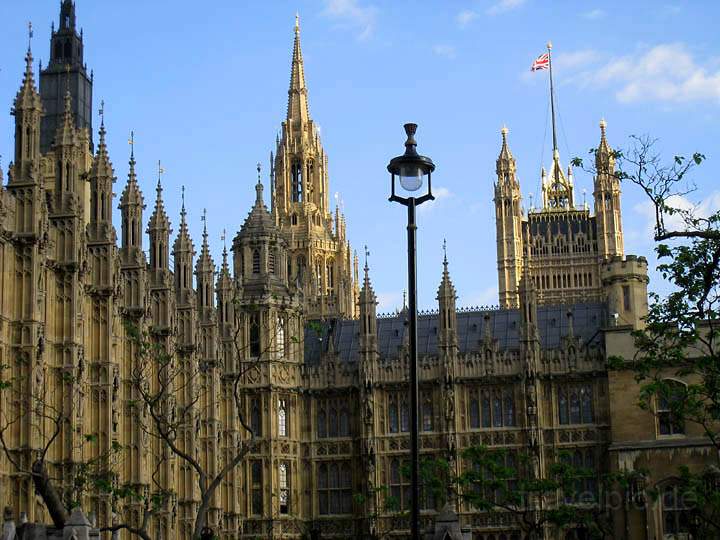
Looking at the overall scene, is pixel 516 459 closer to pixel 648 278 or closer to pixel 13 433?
pixel 648 278

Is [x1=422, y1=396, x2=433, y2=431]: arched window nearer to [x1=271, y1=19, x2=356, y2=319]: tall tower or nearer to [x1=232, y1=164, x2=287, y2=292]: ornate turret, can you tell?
[x1=232, y1=164, x2=287, y2=292]: ornate turret

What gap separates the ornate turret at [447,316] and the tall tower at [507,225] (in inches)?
3154

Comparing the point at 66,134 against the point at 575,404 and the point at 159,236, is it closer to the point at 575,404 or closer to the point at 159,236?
the point at 159,236

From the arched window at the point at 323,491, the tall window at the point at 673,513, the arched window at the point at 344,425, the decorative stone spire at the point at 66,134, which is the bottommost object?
the tall window at the point at 673,513

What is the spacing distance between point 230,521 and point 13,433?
23.1 m

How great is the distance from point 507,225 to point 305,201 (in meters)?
43.3

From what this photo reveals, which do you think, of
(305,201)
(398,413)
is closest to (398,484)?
(398,413)

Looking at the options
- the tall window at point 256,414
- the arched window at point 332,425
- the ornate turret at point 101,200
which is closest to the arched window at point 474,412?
the arched window at point 332,425

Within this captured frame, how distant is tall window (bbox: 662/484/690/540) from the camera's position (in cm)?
7025

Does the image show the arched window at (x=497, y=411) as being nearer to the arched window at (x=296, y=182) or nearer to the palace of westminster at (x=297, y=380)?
the palace of westminster at (x=297, y=380)

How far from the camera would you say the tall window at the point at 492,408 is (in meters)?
75.2

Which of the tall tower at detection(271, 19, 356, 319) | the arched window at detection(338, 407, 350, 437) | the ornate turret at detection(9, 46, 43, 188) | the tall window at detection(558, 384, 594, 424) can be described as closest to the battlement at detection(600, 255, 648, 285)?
the tall window at detection(558, 384, 594, 424)

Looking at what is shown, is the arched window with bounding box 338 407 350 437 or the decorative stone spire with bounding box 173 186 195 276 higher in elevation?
the decorative stone spire with bounding box 173 186 195 276

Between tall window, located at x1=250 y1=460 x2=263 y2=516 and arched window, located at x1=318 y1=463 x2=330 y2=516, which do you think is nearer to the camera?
tall window, located at x1=250 y1=460 x2=263 y2=516
